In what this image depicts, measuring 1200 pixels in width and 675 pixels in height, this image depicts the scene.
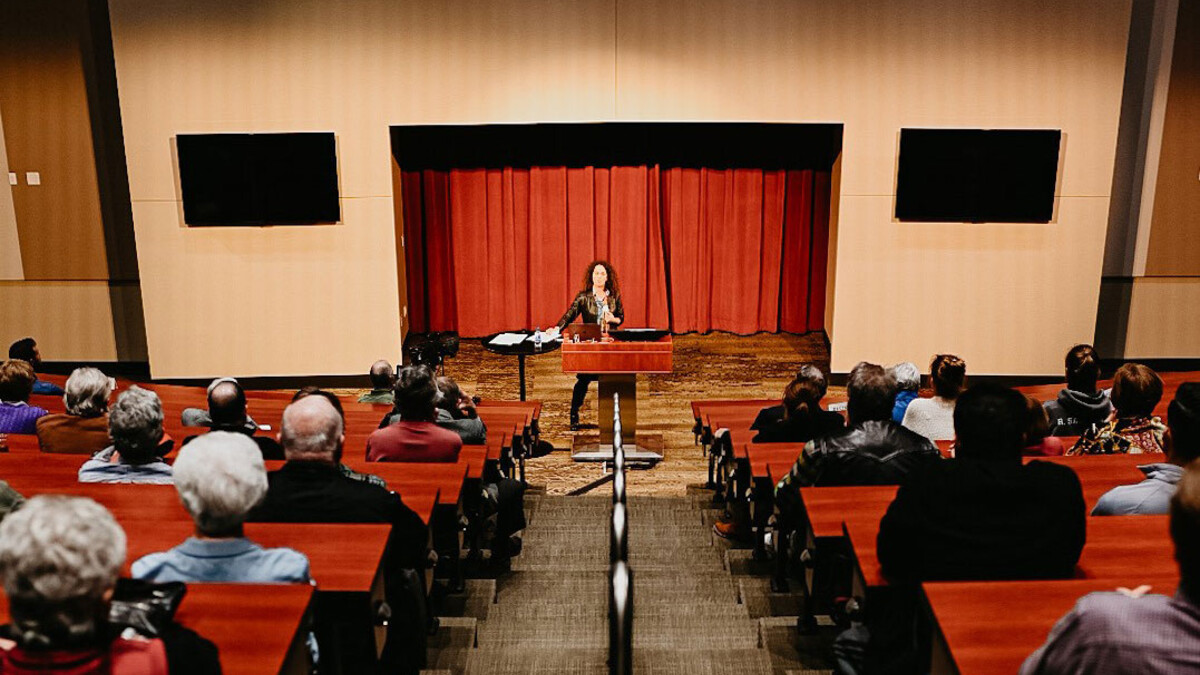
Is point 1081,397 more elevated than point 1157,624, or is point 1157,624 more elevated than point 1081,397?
point 1157,624

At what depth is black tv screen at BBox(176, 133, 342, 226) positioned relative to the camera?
24.1ft

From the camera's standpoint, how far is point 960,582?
224 centimetres

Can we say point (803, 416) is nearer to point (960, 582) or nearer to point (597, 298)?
point (960, 582)

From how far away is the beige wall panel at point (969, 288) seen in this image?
24.5 feet

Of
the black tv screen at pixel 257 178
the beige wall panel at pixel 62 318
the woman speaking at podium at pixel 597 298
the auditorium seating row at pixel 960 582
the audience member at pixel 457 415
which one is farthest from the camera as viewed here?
the beige wall panel at pixel 62 318

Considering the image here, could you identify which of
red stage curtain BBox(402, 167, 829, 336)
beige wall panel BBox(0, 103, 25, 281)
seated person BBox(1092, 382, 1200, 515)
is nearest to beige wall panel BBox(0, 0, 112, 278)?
beige wall panel BBox(0, 103, 25, 281)

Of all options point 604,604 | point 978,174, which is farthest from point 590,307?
point 978,174

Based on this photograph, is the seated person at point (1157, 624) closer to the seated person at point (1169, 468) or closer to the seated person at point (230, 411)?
the seated person at point (1169, 468)

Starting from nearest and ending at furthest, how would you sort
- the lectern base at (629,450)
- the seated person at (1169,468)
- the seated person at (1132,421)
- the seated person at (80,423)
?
the seated person at (1169,468) < the seated person at (1132,421) < the seated person at (80,423) < the lectern base at (629,450)

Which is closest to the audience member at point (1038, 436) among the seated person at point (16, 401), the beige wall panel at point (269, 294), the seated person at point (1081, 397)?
the seated person at point (1081, 397)

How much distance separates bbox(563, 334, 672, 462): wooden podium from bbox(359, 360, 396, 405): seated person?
1.08 m

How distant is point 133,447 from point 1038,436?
3.16 meters

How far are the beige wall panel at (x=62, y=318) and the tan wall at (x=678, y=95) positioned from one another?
3.92 feet

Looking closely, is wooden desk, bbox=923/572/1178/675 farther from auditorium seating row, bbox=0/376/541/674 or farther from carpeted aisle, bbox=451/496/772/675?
auditorium seating row, bbox=0/376/541/674
